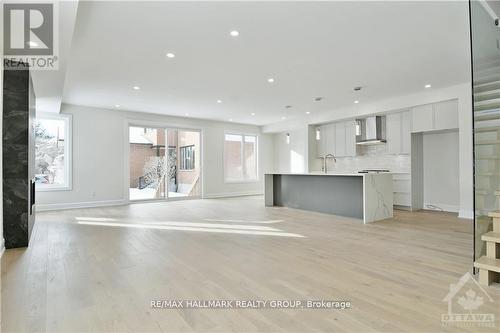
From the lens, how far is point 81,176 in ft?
23.6

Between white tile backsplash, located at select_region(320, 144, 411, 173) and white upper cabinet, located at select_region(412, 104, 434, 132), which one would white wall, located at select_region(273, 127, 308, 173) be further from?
white upper cabinet, located at select_region(412, 104, 434, 132)

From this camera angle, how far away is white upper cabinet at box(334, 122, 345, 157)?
27.2 feet

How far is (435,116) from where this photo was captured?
6.11 metres

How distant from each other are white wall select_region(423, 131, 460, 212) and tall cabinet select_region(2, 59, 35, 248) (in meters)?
8.07

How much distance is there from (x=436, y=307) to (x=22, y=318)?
2959mm

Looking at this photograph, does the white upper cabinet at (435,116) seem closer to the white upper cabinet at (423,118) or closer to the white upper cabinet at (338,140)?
the white upper cabinet at (423,118)

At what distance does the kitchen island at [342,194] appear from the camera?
519 cm

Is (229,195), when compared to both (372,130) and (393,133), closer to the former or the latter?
A: (372,130)

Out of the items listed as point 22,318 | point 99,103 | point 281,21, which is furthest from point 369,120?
point 22,318

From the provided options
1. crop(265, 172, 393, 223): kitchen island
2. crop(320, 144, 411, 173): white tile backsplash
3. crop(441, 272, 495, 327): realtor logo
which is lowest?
crop(441, 272, 495, 327): realtor logo

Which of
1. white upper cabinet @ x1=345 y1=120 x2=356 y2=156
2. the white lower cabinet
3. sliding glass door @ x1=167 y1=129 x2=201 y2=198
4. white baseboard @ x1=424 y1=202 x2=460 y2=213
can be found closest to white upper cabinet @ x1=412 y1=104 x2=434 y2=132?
the white lower cabinet

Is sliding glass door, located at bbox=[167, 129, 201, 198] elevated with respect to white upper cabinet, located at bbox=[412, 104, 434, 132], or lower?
lower

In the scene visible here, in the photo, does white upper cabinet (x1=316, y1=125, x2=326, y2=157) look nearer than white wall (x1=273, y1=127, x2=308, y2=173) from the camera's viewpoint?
Yes

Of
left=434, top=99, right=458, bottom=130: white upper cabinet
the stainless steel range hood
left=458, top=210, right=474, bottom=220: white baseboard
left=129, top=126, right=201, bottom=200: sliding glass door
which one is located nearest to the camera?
left=458, top=210, right=474, bottom=220: white baseboard
